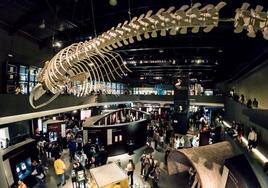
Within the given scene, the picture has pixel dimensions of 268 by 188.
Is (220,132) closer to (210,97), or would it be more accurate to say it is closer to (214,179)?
(210,97)

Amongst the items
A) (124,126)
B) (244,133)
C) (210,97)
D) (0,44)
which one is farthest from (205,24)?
(210,97)

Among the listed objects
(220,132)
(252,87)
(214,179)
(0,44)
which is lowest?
(220,132)

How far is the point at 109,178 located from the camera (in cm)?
659

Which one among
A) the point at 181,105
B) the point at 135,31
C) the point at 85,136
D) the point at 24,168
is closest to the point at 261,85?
the point at 135,31

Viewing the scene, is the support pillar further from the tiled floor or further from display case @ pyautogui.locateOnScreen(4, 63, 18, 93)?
display case @ pyautogui.locateOnScreen(4, 63, 18, 93)

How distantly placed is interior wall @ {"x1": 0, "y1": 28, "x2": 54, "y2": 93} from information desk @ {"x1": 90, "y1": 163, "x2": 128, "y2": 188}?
26.1 ft

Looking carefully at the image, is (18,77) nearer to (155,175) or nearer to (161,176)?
(155,175)

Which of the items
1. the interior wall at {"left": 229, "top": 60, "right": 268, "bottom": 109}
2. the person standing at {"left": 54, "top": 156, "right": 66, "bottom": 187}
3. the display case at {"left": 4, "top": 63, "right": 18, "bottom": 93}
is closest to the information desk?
the person standing at {"left": 54, "top": 156, "right": 66, "bottom": 187}

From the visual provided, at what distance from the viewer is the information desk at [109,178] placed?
6351 mm

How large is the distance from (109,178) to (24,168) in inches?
191

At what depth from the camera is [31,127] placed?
50.3 ft

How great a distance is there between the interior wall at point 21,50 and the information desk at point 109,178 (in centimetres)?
796

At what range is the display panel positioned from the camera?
8.61m

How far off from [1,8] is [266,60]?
11418 mm
